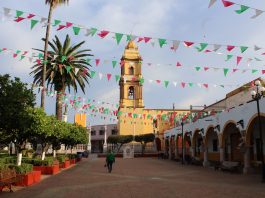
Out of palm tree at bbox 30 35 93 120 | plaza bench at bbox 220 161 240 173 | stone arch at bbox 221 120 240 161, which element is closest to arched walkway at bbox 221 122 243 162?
stone arch at bbox 221 120 240 161

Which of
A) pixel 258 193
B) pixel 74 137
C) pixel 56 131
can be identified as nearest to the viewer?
pixel 258 193

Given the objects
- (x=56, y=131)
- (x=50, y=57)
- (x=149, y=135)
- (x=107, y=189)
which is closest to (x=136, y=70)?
(x=149, y=135)

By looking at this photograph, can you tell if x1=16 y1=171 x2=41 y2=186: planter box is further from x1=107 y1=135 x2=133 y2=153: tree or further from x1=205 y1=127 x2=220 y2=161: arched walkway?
x1=107 y1=135 x2=133 y2=153: tree

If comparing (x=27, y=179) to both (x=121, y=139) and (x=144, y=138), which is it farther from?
(x=121, y=139)

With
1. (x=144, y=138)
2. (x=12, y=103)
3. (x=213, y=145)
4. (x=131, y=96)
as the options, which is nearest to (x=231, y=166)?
(x=213, y=145)

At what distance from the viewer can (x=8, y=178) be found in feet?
47.3

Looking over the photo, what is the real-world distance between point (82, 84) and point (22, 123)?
17.7 m

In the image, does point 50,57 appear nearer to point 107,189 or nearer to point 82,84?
point 82,84

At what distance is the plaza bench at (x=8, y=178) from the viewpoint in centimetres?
1341

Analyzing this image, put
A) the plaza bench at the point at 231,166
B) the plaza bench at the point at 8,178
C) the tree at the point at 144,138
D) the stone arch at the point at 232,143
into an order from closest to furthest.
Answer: the plaza bench at the point at 8,178 < the plaza bench at the point at 231,166 < the stone arch at the point at 232,143 < the tree at the point at 144,138

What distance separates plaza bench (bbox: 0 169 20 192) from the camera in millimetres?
13405

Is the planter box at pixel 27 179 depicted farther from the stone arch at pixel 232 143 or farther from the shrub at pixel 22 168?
the stone arch at pixel 232 143

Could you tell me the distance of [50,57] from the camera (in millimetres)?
32844

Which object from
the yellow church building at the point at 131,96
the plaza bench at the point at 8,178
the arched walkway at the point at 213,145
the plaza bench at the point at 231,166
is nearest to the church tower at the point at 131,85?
the yellow church building at the point at 131,96
